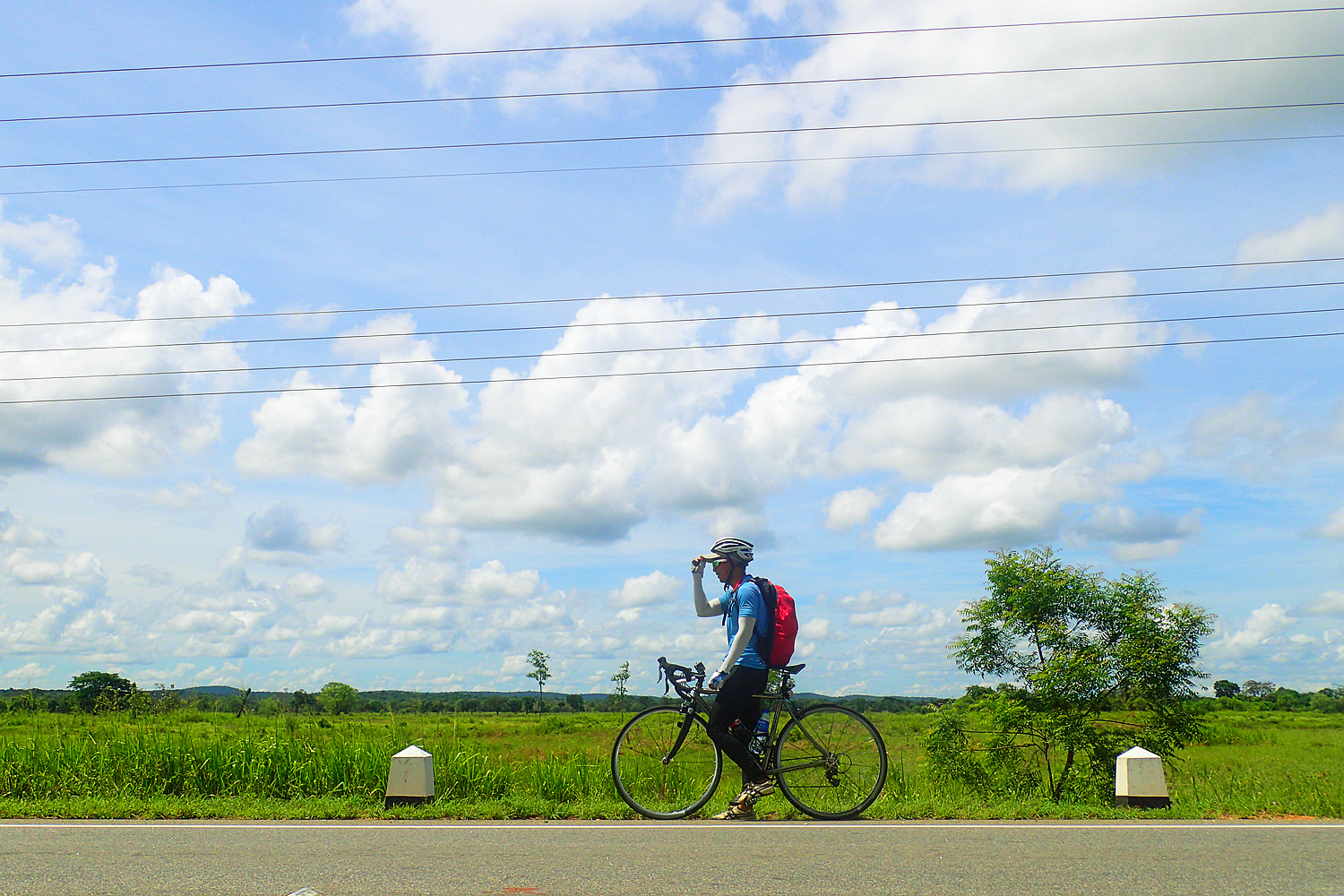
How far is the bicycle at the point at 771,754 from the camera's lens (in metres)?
8.54

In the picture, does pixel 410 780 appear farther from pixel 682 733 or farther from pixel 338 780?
pixel 682 733

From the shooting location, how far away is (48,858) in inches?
259

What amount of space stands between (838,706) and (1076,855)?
256 centimetres

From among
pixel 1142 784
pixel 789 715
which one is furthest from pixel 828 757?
pixel 1142 784

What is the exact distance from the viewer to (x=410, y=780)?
29.3 feet

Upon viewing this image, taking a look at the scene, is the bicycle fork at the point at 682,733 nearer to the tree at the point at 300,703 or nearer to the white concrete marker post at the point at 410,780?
the white concrete marker post at the point at 410,780

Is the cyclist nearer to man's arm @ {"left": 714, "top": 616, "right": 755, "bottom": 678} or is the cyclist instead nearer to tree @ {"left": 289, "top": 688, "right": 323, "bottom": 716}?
man's arm @ {"left": 714, "top": 616, "right": 755, "bottom": 678}

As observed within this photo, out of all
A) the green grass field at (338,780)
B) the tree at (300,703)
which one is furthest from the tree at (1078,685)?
the tree at (300,703)

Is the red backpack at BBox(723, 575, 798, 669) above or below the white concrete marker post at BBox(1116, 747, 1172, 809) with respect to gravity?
above

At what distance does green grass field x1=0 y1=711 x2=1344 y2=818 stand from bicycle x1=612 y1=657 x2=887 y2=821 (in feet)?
0.79

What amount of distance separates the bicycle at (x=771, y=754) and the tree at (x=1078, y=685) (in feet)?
30.3

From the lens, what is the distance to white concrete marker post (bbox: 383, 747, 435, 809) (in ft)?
29.1

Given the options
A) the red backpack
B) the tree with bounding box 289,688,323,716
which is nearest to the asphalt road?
the red backpack

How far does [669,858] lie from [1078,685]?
13.1m
